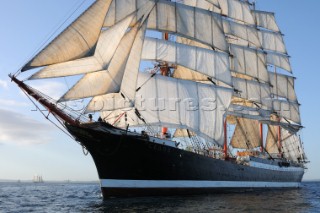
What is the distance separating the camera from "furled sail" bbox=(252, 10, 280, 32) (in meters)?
69.5

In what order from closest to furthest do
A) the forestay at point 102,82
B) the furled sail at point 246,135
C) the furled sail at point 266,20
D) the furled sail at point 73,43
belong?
1. the furled sail at point 73,43
2. the forestay at point 102,82
3. the furled sail at point 246,135
4. the furled sail at point 266,20

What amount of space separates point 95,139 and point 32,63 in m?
8.56

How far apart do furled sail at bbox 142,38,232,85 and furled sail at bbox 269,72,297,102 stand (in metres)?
23.0

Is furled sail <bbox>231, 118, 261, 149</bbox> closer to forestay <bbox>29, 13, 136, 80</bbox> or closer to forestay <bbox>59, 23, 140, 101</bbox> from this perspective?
forestay <bbox>59, 23, 140, 101</bbox>

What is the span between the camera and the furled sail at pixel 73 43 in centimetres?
2519

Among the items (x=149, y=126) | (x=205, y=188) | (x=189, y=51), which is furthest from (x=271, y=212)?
(x=189, y=51)

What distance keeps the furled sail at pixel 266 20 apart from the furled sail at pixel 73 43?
1864 inches

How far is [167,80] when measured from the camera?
41.2m

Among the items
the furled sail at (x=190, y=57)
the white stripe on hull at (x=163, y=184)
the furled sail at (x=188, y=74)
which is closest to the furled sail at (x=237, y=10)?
the furled sail at (x=190, y=57)

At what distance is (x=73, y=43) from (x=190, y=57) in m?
19.6

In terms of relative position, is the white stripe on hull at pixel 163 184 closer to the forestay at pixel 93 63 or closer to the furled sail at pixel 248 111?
the forestay at pixel 93 63

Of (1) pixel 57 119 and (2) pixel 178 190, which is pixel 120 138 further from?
(2) pixel 178 190

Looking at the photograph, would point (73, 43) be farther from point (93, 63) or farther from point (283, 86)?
point (283, 86)

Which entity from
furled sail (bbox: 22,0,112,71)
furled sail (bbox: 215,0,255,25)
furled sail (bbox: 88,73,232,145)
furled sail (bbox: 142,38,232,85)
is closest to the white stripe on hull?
furled sail (bbox: 88,73,232,145)
